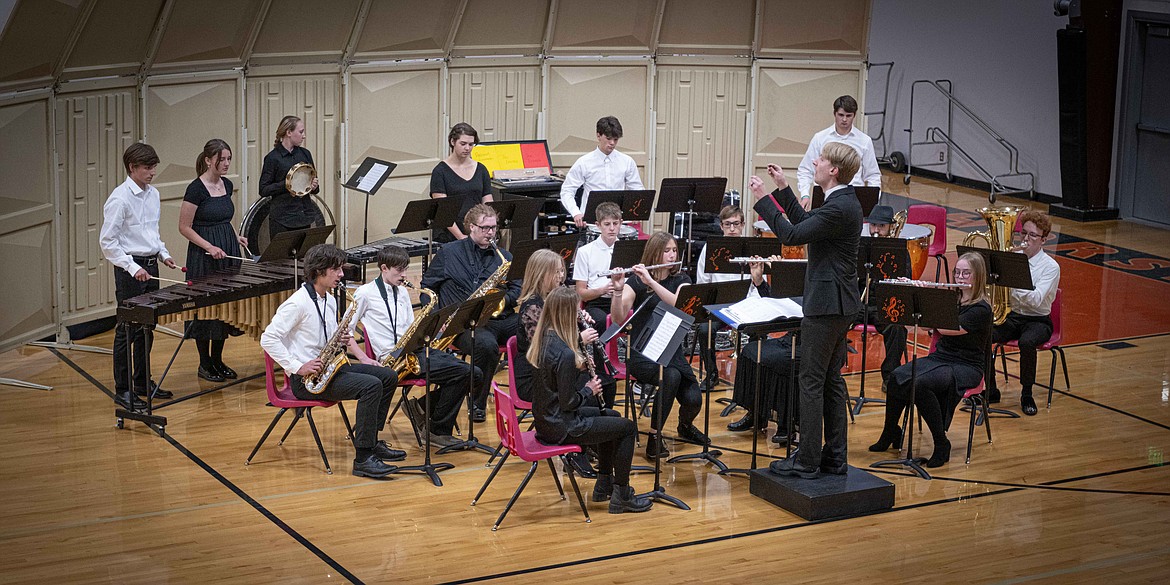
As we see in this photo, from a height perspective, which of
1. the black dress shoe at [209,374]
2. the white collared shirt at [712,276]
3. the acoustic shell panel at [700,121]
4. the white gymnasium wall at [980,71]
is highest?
the white gymnasium wall at [980,71]

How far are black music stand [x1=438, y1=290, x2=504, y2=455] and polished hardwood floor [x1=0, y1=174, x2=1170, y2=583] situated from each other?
0.18 metres

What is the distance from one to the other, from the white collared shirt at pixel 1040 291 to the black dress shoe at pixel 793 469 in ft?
8.10

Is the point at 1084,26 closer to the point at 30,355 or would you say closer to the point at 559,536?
the point at 559,536

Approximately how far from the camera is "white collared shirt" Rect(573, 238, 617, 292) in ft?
24.7

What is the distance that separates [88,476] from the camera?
6.41 meters

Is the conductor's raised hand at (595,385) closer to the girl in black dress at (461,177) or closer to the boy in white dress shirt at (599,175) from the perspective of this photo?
the girl in black dress at (461,177)

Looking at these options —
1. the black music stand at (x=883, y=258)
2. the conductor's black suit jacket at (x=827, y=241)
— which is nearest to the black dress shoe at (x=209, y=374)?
the conductor's black suit jacket at (x=827, y=241)

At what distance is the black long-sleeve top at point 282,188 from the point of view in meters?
8.91

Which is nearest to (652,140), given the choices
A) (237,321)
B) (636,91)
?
(636,91)

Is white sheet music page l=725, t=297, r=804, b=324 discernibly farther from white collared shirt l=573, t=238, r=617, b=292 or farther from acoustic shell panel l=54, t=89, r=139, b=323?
acoustic shell panel l=54, t=89, r=139, b=323

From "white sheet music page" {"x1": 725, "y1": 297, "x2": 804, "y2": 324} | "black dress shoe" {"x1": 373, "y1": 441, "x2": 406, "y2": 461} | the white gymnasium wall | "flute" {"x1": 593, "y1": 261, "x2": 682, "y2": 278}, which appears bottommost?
"black dress shoe" {"x1": 373, "y1": 441, "x2": 406, "y2": 461}

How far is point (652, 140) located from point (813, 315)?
19.7 ft

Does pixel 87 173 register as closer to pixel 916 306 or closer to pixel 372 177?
pixel 372 177

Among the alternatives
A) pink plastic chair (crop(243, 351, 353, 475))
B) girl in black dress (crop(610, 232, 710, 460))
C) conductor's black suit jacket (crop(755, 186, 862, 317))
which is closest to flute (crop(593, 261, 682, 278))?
girl in black dress (crop(610, 232, 710, 460))
